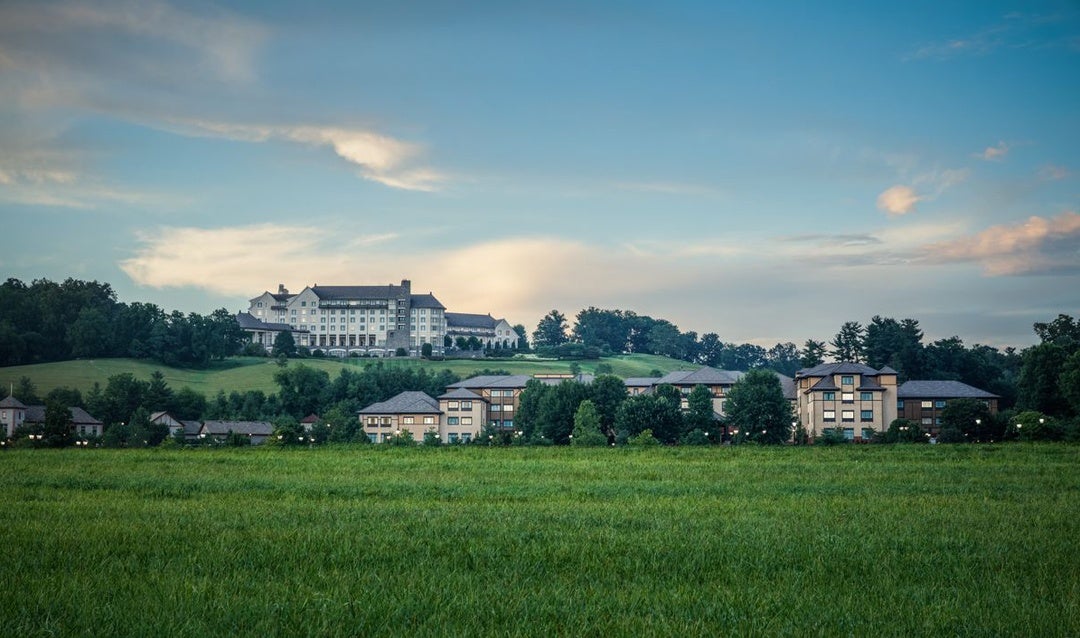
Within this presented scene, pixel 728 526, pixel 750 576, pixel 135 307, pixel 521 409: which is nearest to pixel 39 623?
pixel 750 576

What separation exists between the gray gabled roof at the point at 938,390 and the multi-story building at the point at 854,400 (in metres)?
6.05

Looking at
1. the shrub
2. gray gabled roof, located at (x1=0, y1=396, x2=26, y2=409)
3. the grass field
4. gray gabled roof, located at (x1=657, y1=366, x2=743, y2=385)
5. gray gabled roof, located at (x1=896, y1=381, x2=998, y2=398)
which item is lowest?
the shrub

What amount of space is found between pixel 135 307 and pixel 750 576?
17781cm

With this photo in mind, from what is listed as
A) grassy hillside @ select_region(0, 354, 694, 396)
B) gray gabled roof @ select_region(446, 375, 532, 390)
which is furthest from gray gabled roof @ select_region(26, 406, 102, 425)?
gray gabled roof @ select_region(446, 375, 532, 390)

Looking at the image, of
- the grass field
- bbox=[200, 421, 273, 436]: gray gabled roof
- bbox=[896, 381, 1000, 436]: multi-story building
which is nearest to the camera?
the grass field

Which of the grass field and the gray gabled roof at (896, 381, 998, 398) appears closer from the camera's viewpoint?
the grass field

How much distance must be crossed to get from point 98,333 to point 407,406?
65242mm

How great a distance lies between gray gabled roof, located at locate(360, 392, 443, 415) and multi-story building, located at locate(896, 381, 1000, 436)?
199 ft

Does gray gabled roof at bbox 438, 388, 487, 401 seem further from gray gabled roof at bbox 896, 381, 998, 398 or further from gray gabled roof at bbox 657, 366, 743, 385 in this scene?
gray gabled roof at bbox 896, 381, 998, 398

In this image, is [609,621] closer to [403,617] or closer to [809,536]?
[403,617]

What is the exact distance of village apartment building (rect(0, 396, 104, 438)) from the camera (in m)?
123

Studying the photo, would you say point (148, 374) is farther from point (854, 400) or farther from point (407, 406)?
point (854, 400)

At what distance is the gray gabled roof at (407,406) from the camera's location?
135375 mm

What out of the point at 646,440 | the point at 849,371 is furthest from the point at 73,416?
the point at 849,371
